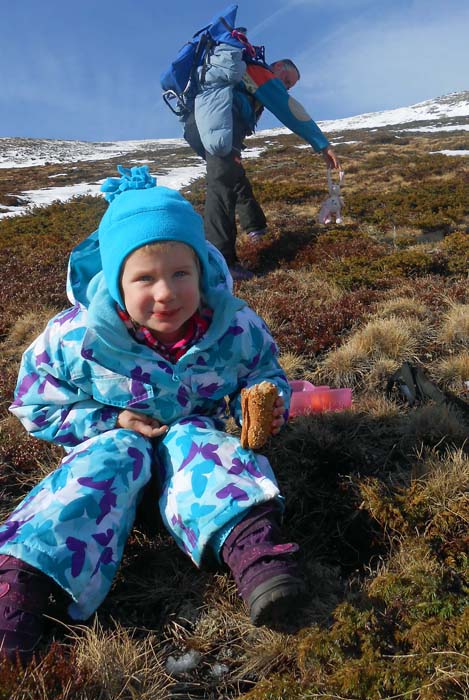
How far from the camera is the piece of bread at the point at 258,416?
2.05 m

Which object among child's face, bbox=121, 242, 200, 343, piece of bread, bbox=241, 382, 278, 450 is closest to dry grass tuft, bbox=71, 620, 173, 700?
piece of bread, bbox=241, 382, 278, 450

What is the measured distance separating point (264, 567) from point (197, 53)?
594 cm

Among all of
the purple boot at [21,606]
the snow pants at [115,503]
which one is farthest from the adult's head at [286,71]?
the purple boot at [21,606]

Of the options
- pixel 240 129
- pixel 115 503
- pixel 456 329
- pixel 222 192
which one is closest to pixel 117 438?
pixel 115 503

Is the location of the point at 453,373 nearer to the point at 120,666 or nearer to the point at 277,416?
the point at 277,416

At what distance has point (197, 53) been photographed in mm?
5922

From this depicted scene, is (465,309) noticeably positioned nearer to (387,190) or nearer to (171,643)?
(171,643)

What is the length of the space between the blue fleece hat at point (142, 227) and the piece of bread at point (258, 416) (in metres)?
0.65

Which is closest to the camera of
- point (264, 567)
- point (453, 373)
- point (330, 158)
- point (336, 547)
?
point (264, 567)

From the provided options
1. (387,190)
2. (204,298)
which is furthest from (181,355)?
(387,190)

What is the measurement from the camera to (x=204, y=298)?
243 centimetres

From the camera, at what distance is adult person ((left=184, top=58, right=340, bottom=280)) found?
19.7 feet

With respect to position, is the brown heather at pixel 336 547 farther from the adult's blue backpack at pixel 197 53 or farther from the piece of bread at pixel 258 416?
the adult's blue backpack at pixel 197 53

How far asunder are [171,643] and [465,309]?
3.83 meters
